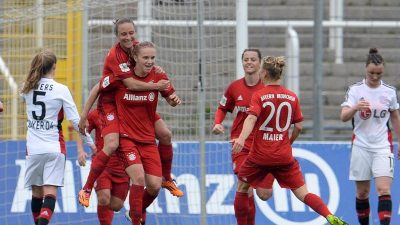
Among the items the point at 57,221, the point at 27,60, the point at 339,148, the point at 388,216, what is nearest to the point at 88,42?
the point at 27,60

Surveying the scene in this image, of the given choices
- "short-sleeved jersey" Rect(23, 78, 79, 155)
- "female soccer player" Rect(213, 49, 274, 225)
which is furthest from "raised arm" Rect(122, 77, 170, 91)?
"female soccer player" Rect(213, 49, 274, 225)

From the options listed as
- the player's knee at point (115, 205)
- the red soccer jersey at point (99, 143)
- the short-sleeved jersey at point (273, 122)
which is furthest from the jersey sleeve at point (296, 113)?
the player's knee at point (115, 205)

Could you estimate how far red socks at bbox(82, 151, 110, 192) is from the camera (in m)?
13.2

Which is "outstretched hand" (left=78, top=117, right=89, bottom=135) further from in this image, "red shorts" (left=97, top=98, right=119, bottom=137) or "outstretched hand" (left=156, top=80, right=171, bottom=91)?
"outstretched hand" (left=156, top=80, right=171, bottom=91)

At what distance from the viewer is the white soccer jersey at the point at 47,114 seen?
1334 cm

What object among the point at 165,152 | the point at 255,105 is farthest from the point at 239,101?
the point at 255,105

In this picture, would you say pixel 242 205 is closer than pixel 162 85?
No

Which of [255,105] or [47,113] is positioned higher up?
[255,105]

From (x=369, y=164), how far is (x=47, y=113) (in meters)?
3.75

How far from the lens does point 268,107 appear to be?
42.0 feet

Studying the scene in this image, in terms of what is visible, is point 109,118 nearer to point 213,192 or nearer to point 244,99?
point 244,99

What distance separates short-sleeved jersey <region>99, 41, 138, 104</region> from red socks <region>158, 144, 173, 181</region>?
0.98 m

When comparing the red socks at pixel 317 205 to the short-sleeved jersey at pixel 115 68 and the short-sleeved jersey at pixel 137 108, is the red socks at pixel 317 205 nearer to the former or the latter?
the short-sleeved jersey at pixel 137 108

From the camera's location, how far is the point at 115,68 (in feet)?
42.7
